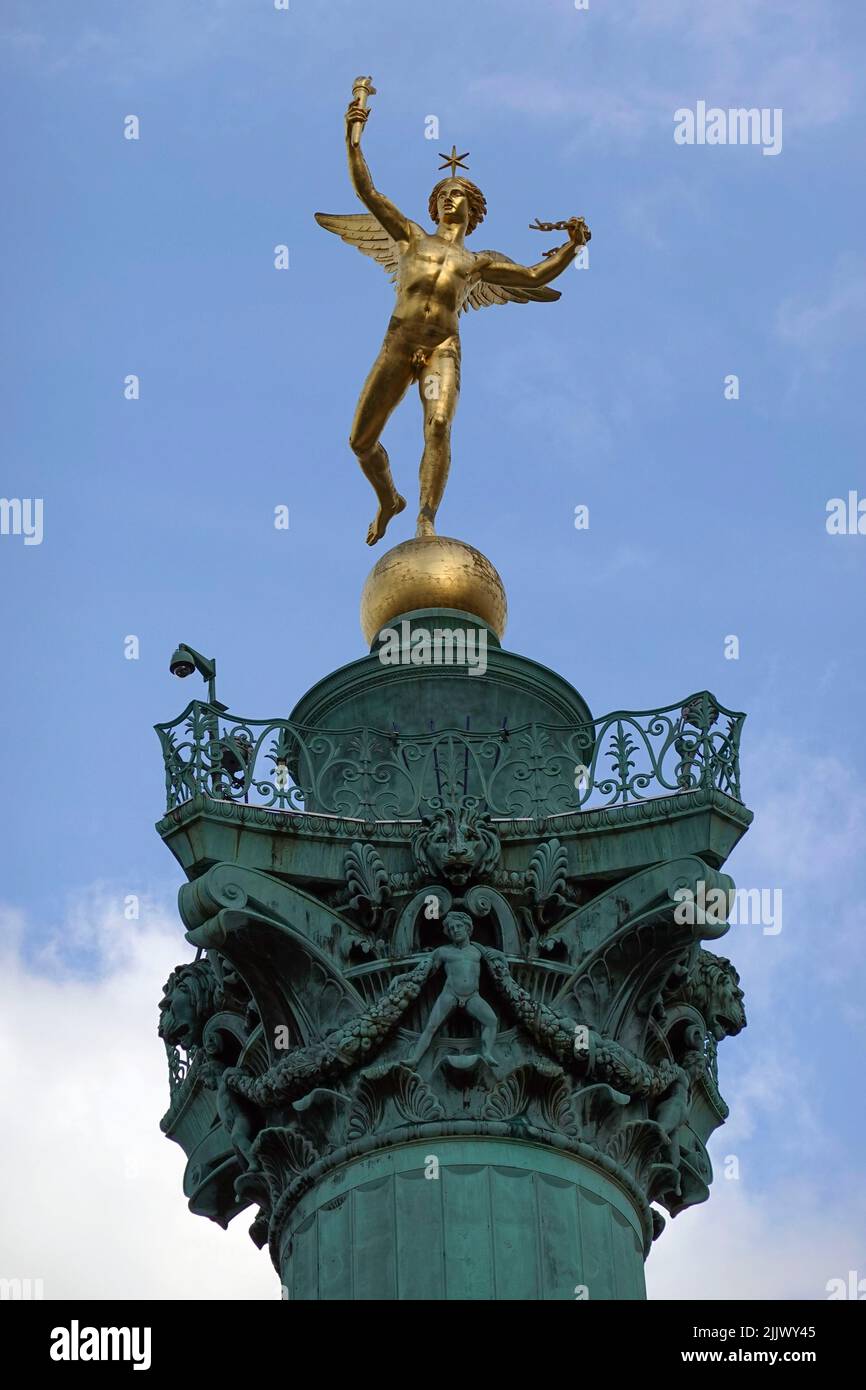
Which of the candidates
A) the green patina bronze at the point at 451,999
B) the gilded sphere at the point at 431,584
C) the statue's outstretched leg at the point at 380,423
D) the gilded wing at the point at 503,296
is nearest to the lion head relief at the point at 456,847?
the green patina bronze at the point at 451,999

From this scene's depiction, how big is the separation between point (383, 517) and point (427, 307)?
292cm

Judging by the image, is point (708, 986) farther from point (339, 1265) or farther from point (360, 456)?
point (360, 456)

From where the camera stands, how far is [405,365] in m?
33.1

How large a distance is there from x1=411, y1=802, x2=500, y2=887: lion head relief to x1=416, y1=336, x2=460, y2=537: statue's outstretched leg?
239 inches

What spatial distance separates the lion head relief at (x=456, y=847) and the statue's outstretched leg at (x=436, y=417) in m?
6.07

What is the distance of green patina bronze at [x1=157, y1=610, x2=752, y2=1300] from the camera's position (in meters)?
26.5

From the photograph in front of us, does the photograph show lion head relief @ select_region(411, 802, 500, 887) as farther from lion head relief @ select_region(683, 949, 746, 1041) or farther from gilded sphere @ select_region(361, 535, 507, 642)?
gilded sphere @ select_region(361, 535, 507, 642)

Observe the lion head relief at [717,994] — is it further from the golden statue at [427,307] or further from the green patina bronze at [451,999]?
the golden statue at [427,307]

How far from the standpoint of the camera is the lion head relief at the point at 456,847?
27609mm

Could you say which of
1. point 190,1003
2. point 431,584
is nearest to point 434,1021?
point 190,1003
